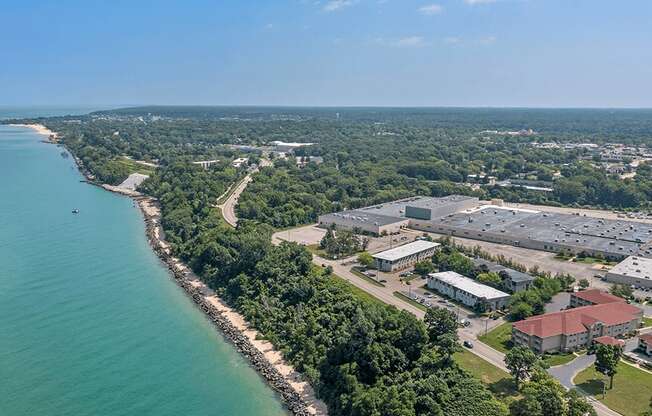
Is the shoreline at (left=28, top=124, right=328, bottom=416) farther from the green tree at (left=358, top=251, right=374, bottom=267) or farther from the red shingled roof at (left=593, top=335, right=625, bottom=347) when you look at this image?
the red shingled roof at (left=593, top=335, right=625, bottom=347)

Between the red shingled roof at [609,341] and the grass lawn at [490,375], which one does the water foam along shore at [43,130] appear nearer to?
the grass lawn at [490,375]

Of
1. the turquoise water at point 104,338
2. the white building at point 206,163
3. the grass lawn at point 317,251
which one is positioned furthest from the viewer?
the white building at point 206,163

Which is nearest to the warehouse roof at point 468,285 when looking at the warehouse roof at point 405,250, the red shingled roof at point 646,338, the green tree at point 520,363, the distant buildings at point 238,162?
the warehouse roof at point 405,250

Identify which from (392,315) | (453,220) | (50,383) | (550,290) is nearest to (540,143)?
(453,220)

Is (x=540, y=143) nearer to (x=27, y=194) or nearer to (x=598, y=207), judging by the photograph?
(x=598, y=207)

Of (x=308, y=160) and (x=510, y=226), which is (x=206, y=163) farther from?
(x=510, y=226)

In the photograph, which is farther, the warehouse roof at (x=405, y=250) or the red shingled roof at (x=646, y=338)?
the warehouse roof at (x=405, y=250)
